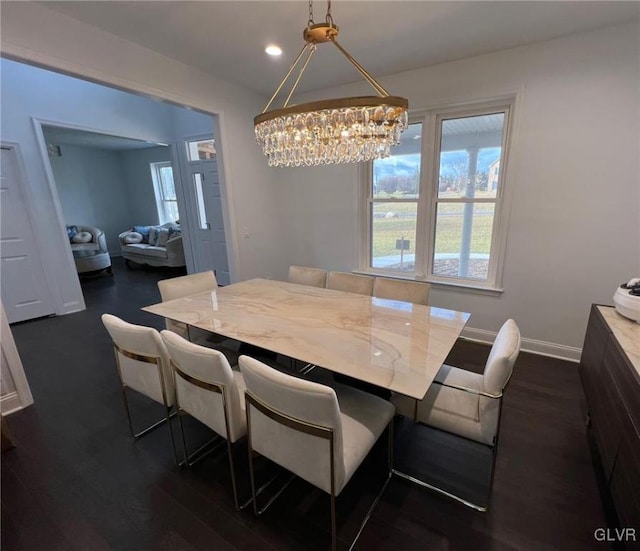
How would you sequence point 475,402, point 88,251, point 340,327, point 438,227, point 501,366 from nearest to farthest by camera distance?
point 501,366
point 475,402
point 340,327
point 438,227
point 88,251

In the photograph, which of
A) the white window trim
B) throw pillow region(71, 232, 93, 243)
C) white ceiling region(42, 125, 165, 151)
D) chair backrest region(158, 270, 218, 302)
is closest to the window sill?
the white window trim

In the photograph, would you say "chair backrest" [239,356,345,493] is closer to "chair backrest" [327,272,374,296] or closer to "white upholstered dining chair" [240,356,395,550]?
"white upholstered dining chair" [240,356,395,550]

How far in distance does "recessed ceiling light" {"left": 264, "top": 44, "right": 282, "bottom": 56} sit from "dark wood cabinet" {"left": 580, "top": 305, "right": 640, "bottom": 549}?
3082 millimetres

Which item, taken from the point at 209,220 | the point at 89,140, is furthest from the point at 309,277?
the point at 89,140

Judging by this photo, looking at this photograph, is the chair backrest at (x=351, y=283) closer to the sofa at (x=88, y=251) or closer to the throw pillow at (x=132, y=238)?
the sofa at (x=88, y=251)

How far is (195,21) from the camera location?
2.17m

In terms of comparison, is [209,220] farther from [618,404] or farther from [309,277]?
[618,404]

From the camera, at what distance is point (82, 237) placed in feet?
20.0

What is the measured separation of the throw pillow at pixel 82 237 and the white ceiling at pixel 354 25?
16.2 feet

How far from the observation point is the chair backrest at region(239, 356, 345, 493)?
1.06 m

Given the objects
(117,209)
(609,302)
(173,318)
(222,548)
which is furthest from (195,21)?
(117,209)

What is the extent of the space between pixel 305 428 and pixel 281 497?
2.41 ft

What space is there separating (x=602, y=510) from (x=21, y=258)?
574 cm

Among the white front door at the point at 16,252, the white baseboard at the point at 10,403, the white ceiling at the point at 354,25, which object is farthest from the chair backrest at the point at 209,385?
the white front door at the point at 16,252
